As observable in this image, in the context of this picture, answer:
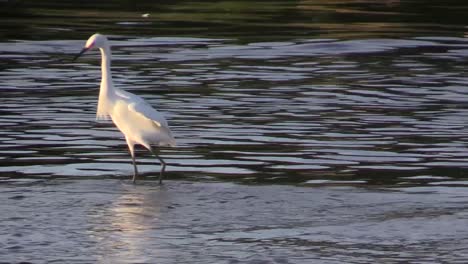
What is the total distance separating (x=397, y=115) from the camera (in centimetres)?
1880

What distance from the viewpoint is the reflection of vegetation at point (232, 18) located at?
29953 millimetres

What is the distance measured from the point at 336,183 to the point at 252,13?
2150 centimetres

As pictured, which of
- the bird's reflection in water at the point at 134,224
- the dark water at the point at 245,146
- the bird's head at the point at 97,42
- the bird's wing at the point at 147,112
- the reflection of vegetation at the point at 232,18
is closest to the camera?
the bird's reflection in water at the point at 134,224

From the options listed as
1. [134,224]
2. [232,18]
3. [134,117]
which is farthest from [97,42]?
[232,18]

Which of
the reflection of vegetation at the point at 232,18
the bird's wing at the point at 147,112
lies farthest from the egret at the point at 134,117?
the reflection of vegetation at the point at 232,18

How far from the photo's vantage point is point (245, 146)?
53.0ft

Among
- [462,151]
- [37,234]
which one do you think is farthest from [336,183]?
[37,234]

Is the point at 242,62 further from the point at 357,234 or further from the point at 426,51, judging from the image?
the point at 357,234

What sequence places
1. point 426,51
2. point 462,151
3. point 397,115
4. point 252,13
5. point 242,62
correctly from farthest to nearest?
1. point 252,13
2. point 426,51
3. point 242,62
4. point 397,115
5. point 462,151

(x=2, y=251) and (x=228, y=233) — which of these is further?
(x=228, y=233)

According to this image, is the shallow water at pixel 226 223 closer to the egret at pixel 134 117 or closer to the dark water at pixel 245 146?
the dark water at pixel 245 146

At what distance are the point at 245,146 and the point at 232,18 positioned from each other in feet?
58.0

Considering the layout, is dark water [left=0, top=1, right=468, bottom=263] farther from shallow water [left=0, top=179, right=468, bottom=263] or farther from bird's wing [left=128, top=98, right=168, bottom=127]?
bird's wing [left=128, top=98, right=168, bottom=127]

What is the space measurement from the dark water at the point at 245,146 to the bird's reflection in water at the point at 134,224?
25 mm
